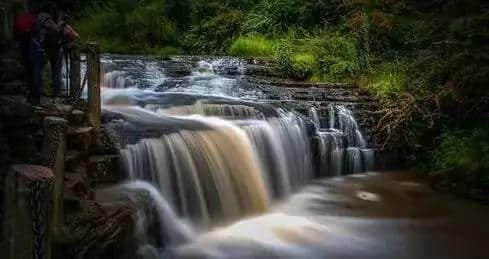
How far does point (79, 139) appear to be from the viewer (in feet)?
24.4

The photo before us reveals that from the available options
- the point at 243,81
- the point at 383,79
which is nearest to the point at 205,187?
the point at 243,81

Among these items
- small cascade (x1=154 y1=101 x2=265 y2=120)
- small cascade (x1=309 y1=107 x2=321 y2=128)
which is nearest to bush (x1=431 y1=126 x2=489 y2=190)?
small cascade (x1=309 y1=107 x2=321 y2=128)

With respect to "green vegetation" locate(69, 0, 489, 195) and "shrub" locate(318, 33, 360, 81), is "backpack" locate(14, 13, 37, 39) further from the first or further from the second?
"shrub" locate(318, 33, 360, 81)

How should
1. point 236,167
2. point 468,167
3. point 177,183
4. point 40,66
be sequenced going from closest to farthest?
1. point 40,66
2. point 177,183
3. point 236,167
4. point 468,167

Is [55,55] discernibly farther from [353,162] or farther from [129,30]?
[129,30]

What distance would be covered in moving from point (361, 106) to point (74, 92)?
677 cm

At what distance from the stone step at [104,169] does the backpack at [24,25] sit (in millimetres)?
1895

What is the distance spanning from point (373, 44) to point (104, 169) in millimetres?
10594

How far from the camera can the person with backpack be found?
7.51 m

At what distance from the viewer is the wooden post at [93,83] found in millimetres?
8086

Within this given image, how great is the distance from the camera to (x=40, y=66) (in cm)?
793

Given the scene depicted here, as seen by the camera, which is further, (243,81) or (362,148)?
(243,81)

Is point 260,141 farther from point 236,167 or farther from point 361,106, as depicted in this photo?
point 361,106

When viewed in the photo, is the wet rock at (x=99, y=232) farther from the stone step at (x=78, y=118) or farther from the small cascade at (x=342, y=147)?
the small cascade at (x=342, y=147)
